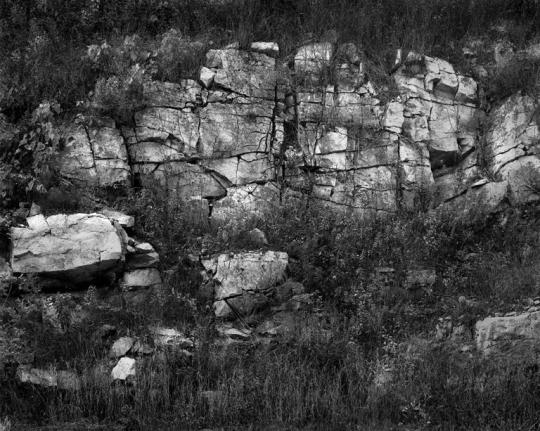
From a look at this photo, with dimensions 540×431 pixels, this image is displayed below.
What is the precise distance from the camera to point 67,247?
25.4 feet

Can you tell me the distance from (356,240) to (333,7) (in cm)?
438

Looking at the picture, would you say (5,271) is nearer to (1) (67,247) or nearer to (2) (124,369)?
(1) (67,247)

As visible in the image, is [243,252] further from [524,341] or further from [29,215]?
→ [524,341]

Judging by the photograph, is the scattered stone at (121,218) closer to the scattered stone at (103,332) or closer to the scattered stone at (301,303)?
the scattered stone at (103,332)

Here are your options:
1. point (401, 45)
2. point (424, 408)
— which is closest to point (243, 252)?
point (424, 408)

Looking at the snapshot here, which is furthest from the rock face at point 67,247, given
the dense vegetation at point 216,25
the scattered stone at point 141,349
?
the dense vegetation at point 216,25

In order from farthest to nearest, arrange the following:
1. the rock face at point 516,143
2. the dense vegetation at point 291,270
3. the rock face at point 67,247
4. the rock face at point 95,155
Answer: the rock face at point 516,143 < the rock face at point 95,155 < the rock face at point 67,247 < the dense vegetation at point 291,270

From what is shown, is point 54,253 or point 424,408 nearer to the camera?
point 424,408

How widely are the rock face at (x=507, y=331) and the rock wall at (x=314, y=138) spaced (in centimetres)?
221

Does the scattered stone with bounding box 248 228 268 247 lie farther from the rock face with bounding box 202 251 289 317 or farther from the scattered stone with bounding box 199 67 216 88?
the scattered stone with bounding box 199 67 216 88

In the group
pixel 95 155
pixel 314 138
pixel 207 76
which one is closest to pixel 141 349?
pixel 95 155

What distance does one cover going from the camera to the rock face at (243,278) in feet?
25.6

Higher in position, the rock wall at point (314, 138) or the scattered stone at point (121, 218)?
the rock wall at point (314, 138)

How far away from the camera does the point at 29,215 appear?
27.1 feet
